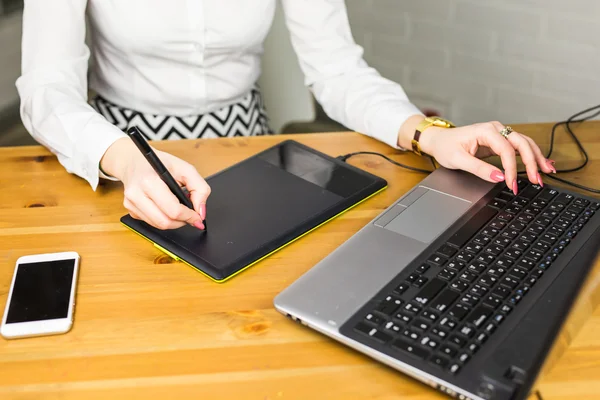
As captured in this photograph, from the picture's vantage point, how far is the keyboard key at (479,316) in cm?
65

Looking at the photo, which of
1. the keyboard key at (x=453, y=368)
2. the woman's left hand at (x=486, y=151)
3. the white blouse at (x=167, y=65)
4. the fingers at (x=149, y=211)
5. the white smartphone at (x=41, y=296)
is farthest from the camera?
the white blouse at (x=167, y=65)

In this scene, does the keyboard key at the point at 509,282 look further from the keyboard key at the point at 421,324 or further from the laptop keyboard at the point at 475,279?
the keyboard key at the point at 421,324

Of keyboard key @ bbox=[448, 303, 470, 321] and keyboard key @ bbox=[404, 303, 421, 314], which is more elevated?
keyboard key @ bbox=[448, 303, 470, 321]

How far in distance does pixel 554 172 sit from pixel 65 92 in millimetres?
756

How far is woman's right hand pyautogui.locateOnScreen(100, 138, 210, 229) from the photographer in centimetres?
79

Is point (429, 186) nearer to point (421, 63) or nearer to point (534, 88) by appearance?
point (534, 88)

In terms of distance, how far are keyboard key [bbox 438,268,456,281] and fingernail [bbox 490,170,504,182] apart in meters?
0.23

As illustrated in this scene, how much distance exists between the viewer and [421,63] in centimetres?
204

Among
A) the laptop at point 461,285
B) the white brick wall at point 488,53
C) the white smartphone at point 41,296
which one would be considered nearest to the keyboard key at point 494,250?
the laptop at point 461,285

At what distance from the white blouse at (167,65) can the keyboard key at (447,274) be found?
1.27 feet

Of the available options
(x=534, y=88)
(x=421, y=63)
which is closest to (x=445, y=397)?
(x=534, y=88)

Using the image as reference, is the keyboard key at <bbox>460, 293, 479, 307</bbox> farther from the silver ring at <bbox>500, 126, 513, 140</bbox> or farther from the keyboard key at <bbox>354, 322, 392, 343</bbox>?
the silver ring at <bbox>500, 126, 513, 140</bbox>

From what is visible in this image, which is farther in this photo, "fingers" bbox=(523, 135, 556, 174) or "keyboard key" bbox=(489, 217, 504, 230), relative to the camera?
"fingers" bbox=(523, 135, 556, 174)

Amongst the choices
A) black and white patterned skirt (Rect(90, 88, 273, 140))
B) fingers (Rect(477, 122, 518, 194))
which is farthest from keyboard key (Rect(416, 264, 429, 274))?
black and white patterned skirt (Rect(90, 88, 273, 140))
